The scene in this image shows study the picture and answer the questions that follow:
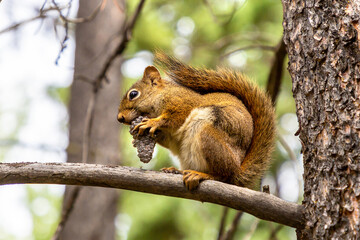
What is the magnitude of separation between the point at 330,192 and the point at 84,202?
3.59 meters

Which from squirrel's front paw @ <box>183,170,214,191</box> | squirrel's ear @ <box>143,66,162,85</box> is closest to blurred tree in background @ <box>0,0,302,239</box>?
squirrel's ear @ <box>143,66,162,85</box>

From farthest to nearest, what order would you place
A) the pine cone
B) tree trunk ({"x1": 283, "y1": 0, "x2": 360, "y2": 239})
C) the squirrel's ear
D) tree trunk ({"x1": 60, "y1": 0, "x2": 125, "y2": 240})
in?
tree trunk ({"x1": 60, "y1": 0, "x2": 125, "y2": 240})
the squirrel's ear
the pine cone
tree trunk ({"x1": 283, "y1": 0, "x2": 360, "y2": 239})

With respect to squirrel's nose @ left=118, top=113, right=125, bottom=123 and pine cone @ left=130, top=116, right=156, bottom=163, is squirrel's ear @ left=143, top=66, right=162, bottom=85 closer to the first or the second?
squirrel's nose @ left=118, top=113, right=125, bottom=123

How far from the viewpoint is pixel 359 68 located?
1.75 meters

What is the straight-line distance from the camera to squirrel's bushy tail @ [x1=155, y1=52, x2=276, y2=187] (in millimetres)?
2475

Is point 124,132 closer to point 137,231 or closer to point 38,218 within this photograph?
point 137,231

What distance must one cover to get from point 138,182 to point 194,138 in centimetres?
69

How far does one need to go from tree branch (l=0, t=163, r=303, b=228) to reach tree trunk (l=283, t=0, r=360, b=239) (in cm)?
11

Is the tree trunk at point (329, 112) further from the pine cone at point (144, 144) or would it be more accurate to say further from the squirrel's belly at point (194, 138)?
the pine cone at point (144, 144)

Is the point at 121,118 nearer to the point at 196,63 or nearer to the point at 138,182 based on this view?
the point at 138,182

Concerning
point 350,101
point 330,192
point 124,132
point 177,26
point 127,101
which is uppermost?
point 177,26

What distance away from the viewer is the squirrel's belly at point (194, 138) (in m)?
2.39

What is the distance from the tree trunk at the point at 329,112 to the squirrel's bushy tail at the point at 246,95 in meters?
0.60

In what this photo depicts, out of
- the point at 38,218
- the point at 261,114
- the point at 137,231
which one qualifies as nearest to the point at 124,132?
the point at 137,231
